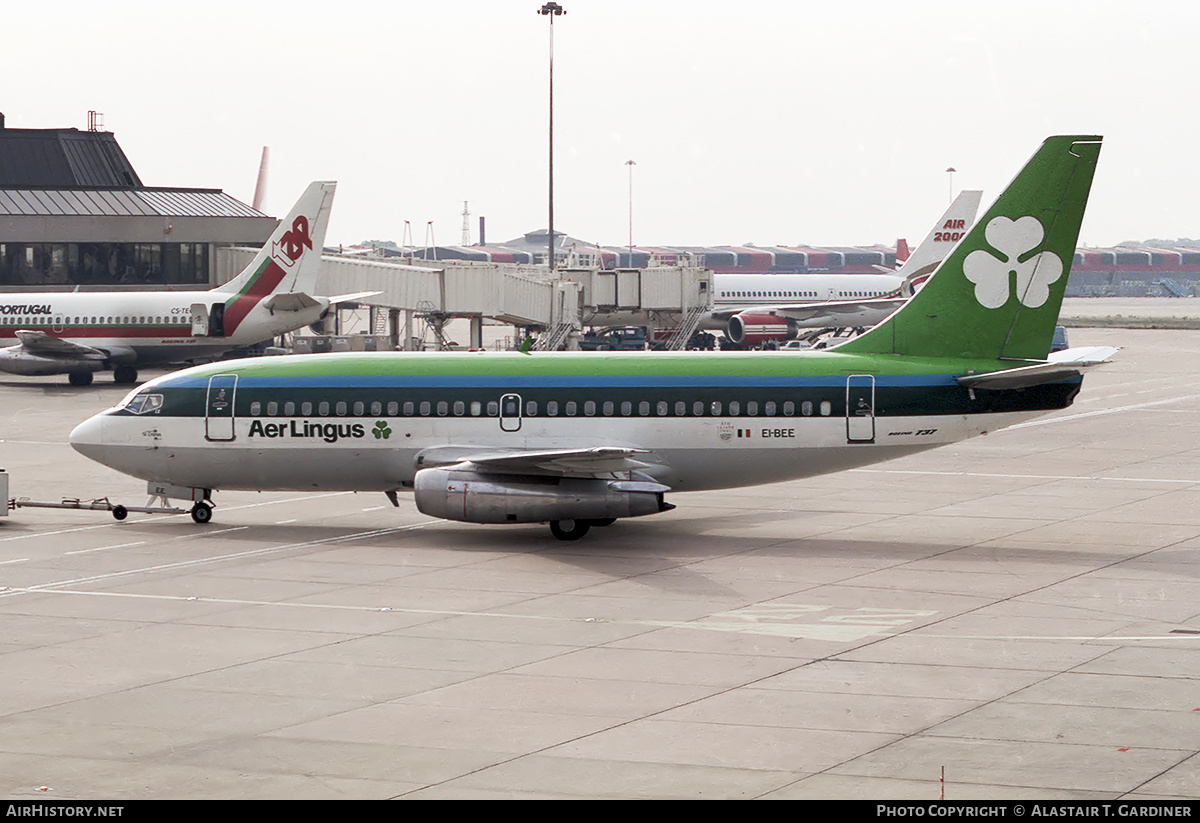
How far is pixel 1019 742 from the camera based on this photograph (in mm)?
16875

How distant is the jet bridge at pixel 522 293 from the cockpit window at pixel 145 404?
37359 mm

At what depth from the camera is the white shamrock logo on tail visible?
3044 centimetres

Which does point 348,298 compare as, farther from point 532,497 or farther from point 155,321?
point 532,497

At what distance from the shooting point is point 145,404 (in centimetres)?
3325

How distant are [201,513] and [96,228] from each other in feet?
180

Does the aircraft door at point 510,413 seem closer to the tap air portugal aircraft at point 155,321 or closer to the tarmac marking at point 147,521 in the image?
the tarmac marking at point 147,521

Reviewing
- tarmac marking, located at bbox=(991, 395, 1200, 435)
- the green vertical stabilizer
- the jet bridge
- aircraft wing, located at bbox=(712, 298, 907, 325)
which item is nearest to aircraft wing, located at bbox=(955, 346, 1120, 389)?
the green vertical stabilizer

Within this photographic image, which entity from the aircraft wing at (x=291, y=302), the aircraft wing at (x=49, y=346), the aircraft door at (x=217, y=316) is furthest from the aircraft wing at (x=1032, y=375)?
the aircraft wing at (x=49, y=346)

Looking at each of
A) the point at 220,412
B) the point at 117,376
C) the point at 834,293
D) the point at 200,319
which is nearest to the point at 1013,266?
the point at 220,412

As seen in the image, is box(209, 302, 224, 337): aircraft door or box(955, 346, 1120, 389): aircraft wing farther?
box(209, 302, 224, 337): aircraft door

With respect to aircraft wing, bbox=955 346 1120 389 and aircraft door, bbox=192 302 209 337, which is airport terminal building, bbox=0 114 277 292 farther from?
aircraft wing, bbox=955 346 1120 389

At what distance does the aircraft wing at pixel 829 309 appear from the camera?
96250 mm

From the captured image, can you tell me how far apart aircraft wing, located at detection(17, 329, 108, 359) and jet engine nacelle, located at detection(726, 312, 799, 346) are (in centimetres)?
3875
